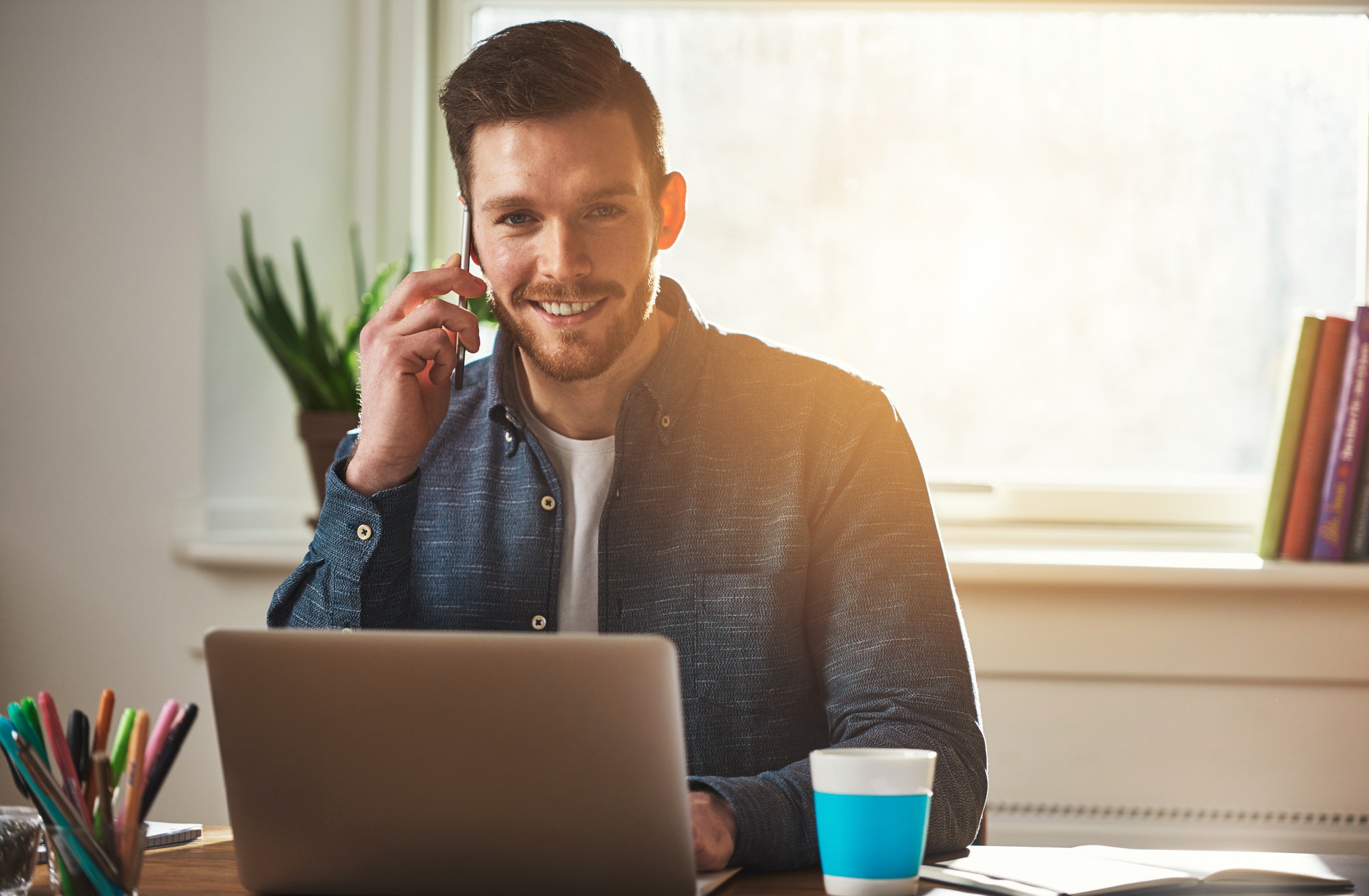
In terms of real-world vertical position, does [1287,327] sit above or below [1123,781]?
above

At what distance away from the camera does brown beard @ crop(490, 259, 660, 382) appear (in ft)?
4.58

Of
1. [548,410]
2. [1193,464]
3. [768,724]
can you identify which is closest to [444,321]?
[548,410]

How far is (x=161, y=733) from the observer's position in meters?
0.79

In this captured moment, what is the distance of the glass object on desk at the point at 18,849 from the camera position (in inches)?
31.5

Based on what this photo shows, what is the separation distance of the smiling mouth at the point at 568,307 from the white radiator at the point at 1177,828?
3.07ft

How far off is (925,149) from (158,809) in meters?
1.58

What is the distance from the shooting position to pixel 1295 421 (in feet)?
5.89

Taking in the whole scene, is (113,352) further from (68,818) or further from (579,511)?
(68,818)

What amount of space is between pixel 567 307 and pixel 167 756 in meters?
0.73

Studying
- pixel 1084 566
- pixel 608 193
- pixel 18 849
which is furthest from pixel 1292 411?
pixel 18 849

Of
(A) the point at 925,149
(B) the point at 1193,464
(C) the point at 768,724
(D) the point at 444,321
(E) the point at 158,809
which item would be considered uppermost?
(A) the point at 925,149

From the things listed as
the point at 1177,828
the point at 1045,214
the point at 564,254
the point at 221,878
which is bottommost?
Result: the point at 1177,828

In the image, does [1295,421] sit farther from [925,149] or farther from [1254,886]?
[1254,886]

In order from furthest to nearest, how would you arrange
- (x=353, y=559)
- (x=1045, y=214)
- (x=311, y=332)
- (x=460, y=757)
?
1. (x=1045, y=214)
2. (x=311, y=332)
3. (x=353, y=559)
4. (x=460, y=757)
